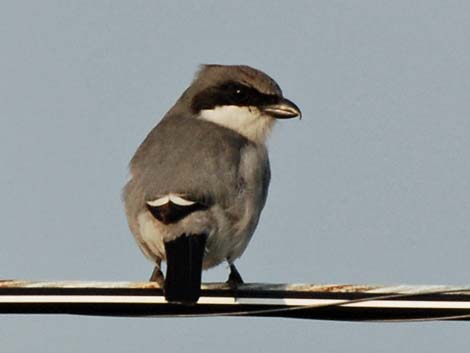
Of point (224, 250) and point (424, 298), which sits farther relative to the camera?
point (224, 250)

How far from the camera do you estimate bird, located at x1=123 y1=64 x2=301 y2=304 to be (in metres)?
6.41

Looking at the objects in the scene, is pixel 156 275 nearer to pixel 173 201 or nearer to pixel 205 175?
pixel 173 201

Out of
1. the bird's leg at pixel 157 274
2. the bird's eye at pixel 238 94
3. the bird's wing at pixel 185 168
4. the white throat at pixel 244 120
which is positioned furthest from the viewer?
the bird's eye at pixel 238 94

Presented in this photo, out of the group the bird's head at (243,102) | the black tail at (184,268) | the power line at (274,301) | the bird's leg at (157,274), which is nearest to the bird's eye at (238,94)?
the bird's head at (243,102)

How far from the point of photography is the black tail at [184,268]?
5.11 metres

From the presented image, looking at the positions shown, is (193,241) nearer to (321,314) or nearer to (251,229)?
(251,229)

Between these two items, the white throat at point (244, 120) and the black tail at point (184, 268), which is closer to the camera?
the black tail at point (184, 268)

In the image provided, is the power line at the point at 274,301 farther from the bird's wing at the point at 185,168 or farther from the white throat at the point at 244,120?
the white throat at the point at 244,120

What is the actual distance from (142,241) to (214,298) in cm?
201

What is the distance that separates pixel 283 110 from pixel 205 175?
1.48m

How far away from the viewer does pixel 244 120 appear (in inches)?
317

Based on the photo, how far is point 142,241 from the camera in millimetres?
6930

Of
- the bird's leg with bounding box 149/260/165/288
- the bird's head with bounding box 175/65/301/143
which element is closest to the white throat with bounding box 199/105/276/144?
the bird's head with bounding box 175/65/301/143

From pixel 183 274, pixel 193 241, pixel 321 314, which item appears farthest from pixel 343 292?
pixel 193 241
